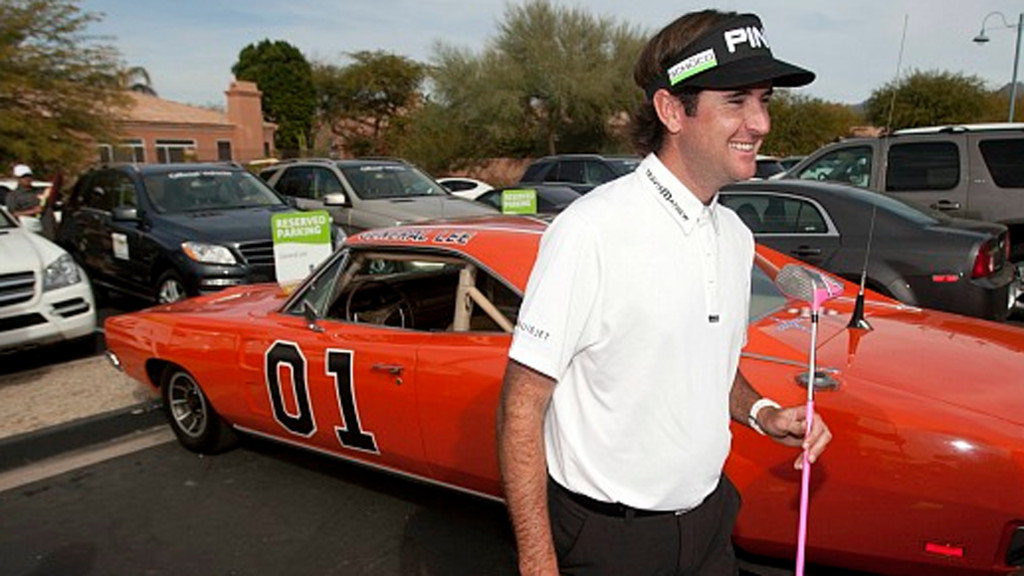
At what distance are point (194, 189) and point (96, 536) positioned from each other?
5.40m

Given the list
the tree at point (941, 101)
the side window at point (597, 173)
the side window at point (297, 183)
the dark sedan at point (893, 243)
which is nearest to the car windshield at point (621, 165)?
the side window at point (597, 173)

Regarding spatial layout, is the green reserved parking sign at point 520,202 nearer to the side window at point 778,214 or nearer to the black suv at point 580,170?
the side window at point 778,214

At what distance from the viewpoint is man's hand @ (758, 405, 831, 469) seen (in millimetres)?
1660

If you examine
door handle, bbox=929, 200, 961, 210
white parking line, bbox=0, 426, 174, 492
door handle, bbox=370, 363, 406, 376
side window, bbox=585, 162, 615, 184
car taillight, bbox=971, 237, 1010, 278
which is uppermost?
side window, bbox=585, 162, 615, 184

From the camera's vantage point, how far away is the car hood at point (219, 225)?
281 inches

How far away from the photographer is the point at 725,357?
1575 mm

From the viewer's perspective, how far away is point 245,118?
158 ft

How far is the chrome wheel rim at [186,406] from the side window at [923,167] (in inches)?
264

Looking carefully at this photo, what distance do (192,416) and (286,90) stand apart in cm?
Answer: 6251

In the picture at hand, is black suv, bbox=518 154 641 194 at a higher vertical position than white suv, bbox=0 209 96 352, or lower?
higher

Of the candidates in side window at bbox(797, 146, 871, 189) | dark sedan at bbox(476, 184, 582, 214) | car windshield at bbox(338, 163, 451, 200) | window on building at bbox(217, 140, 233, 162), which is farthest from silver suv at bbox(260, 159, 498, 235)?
window on building at bbox(217, 140, 233, 162)

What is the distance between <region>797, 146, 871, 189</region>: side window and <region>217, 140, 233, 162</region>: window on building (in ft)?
143

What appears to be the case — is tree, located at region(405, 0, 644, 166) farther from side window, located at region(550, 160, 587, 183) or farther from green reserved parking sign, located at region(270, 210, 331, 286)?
green reserved parking sign, located at region(270, 210, 331, 286)

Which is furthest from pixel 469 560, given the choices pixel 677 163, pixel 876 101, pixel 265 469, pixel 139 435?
pixel 876 101
